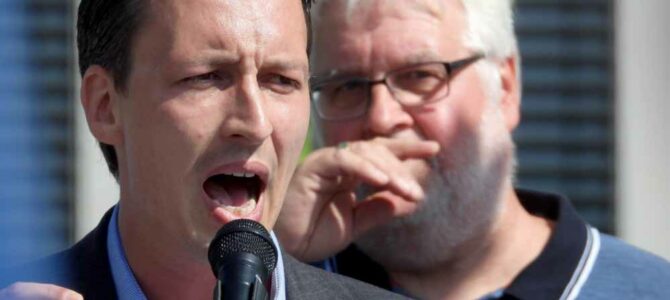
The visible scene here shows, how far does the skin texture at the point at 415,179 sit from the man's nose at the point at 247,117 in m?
0.92

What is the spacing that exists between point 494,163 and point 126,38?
1259 mm

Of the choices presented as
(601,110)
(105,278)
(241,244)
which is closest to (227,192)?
(105,278)

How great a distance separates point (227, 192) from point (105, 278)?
241mm

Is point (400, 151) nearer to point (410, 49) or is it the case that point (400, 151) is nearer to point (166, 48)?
point (410, 49)

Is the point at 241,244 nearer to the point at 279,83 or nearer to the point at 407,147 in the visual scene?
the point at 279,83

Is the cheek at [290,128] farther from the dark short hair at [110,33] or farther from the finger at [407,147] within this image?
the finger at [407,147]

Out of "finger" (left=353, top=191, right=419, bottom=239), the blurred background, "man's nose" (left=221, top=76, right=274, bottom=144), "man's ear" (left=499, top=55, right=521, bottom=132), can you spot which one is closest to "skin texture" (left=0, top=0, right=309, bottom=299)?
"man's nose" (left=221, top=76, right=274, bottom=144)

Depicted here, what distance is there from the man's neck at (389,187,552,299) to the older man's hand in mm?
155

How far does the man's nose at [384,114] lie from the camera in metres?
3.45

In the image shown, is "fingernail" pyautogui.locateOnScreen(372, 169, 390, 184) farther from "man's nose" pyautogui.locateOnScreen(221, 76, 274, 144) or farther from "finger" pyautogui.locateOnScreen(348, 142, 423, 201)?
"man's nose" pyautogui.locateOnScreen(221, 76, 274, 144)

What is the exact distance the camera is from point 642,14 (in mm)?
12781

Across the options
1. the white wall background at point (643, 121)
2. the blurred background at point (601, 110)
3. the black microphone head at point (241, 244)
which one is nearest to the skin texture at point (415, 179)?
the black microphone head at point (241, 244)

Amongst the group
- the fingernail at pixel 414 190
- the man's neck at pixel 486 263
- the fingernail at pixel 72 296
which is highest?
the fingernail at pixel 72 296

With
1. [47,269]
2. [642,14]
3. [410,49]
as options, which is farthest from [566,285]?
[642,14]
